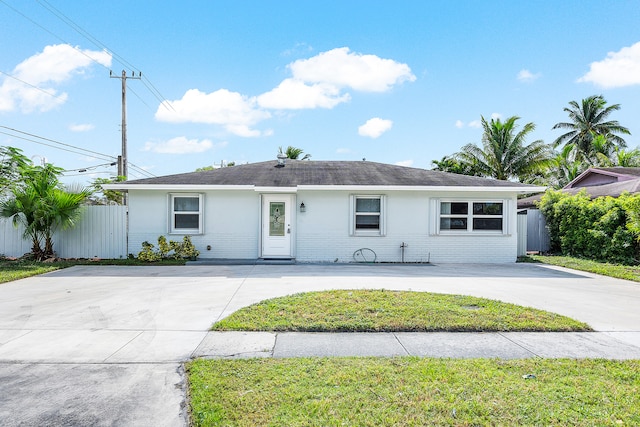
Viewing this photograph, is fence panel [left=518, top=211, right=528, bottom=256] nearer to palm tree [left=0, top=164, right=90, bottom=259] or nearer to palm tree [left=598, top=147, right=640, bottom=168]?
palm tree [left=0, top=164, right=90, bottom=259]

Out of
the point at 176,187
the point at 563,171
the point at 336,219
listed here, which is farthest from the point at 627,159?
the point at 176,187

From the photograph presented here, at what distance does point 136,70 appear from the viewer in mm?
20844

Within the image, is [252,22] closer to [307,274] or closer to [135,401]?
[307,274]

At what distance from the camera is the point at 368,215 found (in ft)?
A: 40.5

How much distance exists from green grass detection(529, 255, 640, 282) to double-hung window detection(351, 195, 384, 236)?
19.1ft

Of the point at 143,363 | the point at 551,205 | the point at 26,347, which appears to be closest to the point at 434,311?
the point at 143,363

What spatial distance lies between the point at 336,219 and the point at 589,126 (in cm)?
3507

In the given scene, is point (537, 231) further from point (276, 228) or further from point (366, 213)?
point (276, 228)

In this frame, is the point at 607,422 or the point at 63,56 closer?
the point at 607,422

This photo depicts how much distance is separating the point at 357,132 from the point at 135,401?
917 inches

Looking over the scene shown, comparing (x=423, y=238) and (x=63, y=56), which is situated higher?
(x=63, y=56)

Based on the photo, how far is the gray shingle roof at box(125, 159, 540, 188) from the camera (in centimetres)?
1223

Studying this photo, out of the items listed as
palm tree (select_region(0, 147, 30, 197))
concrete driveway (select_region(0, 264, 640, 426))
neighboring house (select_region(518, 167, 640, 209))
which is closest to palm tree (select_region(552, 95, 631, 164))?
neighboring house (select_region(518, 167, 640, 209))

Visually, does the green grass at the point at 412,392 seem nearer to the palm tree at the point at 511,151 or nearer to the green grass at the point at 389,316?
the green grass at the point at 389,316
